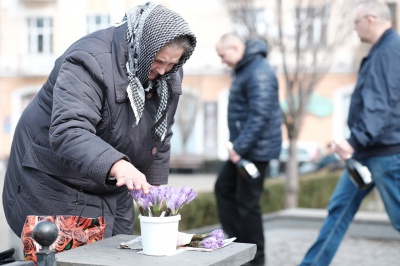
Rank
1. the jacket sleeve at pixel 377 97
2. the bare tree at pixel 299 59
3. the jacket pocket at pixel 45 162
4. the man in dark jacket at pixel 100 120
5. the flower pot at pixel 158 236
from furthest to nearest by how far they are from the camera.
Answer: the bare tree at pixel 299 59 → the jacket sleeve at pixel 377 97 → the jacket pocket at pixel 45 162 → the man in dark jacket at pixel 100 120 → the flower pot at pixel 158 236

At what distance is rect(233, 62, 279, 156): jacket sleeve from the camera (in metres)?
6.99

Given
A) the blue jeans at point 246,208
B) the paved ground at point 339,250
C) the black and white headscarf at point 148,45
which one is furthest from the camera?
the paved ground at point 339,250

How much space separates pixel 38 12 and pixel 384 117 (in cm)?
3558

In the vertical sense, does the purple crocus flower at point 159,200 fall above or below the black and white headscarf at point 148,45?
below

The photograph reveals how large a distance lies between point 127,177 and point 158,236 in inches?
9.4

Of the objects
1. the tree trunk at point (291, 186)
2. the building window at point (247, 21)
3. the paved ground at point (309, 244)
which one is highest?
the building window at point (247, 21)

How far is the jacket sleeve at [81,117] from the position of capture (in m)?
3.16

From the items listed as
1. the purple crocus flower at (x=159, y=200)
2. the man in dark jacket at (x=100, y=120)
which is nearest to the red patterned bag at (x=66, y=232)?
the man in dark jacket at (x=100, y=120)

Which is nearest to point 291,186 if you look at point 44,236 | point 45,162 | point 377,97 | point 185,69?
point 377,97

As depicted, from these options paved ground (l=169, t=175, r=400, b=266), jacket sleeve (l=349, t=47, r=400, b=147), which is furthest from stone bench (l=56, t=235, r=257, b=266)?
paved ground (l=169, t=175, r=400, b=266)

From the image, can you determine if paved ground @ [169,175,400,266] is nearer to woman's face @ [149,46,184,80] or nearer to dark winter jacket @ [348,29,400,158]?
dark winter jacket @ [348,29,400,158]

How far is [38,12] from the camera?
130 feet

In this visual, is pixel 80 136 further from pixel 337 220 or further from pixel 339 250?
pixel 339 250

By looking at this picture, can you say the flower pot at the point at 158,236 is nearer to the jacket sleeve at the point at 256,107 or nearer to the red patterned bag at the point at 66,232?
the red patterned bag at the point at 66,232
